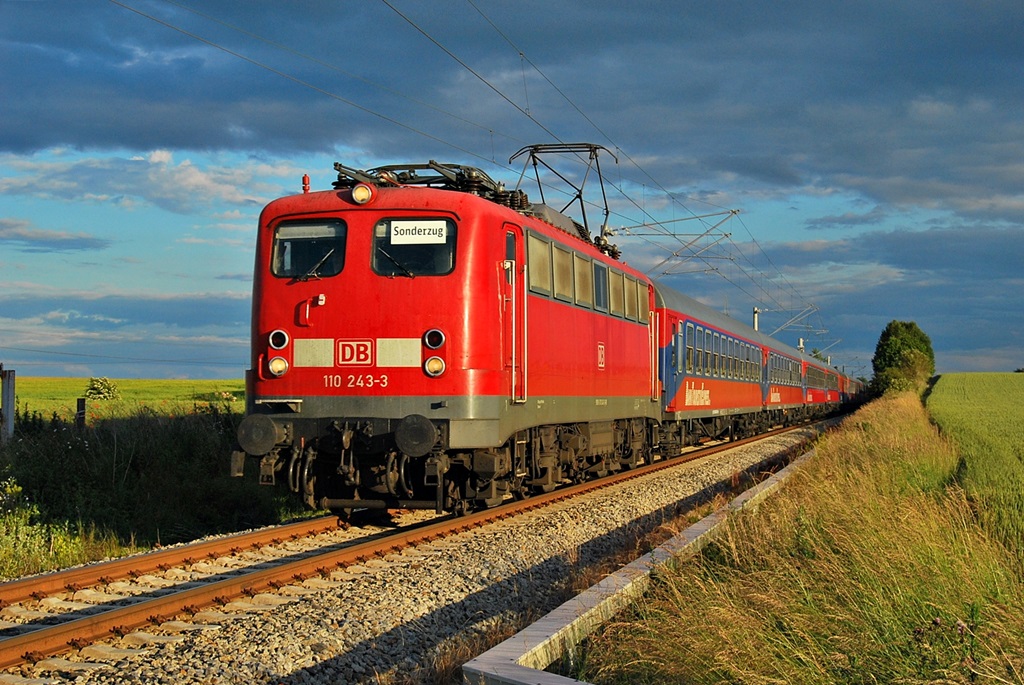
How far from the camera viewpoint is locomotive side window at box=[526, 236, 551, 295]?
38.2ft

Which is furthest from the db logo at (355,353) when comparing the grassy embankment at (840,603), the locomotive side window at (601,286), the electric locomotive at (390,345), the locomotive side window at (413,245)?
the locomotive side window at (601,286)

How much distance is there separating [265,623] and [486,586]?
7.36 feet

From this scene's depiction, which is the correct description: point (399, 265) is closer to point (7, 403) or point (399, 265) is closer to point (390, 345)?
point (390, 345)

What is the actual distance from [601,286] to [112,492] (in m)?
7.11

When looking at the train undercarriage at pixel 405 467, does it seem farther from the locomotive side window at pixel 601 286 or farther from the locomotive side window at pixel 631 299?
the locomotive side window at pixel 631 299

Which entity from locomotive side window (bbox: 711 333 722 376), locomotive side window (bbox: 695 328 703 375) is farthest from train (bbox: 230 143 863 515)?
locomotive side window (bbox: 711 333 722 376)

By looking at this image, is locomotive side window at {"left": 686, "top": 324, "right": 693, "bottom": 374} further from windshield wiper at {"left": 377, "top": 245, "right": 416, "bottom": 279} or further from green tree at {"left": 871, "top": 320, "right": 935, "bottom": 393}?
green tree at {"left": 871, "top": 320, "right": 935, "bottom": 393}

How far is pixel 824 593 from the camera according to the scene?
616 cm

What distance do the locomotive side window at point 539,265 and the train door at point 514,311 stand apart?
0.34m

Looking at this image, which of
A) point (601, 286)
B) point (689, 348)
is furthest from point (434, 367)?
point (689, 348)

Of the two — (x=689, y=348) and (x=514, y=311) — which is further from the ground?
(x=689, y=348)

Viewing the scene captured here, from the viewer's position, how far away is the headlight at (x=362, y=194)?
10.5 m

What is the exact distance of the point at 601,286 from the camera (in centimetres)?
1489

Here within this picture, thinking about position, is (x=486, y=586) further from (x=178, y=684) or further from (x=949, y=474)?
(x=949, y=474)
